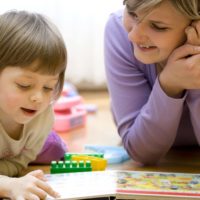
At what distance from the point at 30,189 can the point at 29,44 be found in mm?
288

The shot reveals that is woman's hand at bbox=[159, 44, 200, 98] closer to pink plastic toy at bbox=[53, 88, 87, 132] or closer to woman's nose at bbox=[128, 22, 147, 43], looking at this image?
woman's nose at bbox=[128, 22, 147, 43]

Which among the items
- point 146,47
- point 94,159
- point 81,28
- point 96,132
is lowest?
point 96,132

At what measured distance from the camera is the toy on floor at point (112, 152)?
4.10 ft

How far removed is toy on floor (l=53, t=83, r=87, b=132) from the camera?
1615 mm

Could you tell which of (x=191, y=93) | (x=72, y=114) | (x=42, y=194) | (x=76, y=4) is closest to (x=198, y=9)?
(x=191, y=93)

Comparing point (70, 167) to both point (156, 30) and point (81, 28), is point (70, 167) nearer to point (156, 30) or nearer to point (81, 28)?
point (156, 30)

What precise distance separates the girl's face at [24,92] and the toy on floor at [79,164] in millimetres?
122

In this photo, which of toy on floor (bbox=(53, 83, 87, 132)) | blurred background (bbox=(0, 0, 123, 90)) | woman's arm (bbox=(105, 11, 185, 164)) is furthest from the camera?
blurred background (bbox=(0, 0, 123, 90))

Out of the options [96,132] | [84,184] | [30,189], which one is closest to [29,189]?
[30,189]

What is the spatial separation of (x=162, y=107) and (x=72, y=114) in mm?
620

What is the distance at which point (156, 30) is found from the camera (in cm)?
100

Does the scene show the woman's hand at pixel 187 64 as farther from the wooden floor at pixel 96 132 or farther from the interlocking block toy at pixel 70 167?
the wooden floor at pixel 96 132

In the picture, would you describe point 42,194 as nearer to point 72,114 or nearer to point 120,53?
point 120,53

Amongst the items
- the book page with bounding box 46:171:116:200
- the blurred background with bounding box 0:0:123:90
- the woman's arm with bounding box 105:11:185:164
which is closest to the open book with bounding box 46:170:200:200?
the book page with bounding box 46:171:116:200
